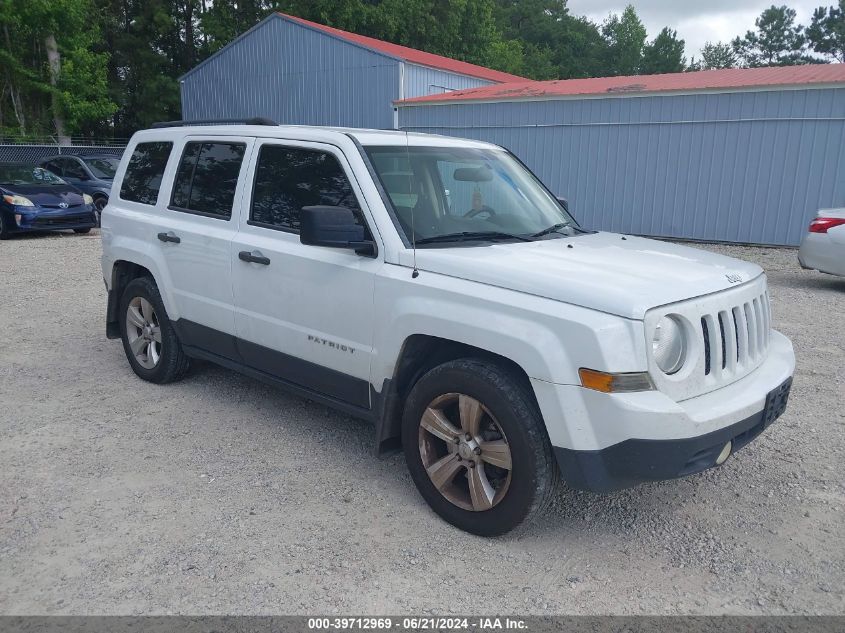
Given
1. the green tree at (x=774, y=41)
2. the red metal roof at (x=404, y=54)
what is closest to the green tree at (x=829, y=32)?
the green tree at (x=774, y=41)

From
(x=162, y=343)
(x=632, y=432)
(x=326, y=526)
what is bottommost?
(x=326, y=526)

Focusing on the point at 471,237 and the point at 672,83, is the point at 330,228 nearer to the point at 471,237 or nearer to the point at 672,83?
the point at 471,237

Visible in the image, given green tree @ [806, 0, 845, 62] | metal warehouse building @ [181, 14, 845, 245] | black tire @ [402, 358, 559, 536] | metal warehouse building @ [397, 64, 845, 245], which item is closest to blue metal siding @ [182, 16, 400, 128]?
metal warehouse building @ [181, 14, 845, 245]

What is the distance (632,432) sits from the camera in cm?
294

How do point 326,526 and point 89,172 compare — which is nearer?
point 326,526

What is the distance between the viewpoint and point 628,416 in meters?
2.92

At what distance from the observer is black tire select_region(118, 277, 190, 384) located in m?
5.38

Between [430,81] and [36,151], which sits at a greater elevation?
[430,81]

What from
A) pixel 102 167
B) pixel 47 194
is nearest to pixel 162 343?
pixel 47 194

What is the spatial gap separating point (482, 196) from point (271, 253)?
1.31 m

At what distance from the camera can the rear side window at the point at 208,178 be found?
4.70 meters

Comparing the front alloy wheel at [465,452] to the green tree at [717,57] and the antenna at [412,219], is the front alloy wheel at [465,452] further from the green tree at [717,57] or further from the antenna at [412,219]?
the green tree at [717,57]

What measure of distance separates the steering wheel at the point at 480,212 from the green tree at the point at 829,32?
234 ft

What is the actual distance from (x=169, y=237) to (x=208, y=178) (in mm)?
515
